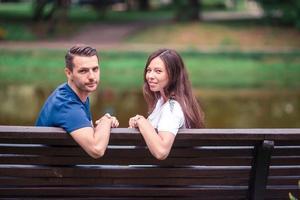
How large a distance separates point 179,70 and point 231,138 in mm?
535

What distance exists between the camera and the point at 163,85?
3.24 metres

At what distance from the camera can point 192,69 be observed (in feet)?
58.4

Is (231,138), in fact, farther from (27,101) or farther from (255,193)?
(27,101)

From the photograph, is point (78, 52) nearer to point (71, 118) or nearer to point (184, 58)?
point (71, 118)

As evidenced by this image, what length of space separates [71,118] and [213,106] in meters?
9.93

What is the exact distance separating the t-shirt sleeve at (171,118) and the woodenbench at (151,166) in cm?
5

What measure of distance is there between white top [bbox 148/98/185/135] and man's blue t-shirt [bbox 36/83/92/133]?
34 cm

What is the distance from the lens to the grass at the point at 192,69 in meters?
16.0

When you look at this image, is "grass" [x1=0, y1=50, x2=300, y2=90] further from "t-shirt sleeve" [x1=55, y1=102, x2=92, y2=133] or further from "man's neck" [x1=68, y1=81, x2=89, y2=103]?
"t-shirt sleeve" [x1=55, y1=102, x2=92, y2=133]

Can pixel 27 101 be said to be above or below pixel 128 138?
below

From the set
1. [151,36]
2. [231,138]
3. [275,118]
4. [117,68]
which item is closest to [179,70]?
[231,138]

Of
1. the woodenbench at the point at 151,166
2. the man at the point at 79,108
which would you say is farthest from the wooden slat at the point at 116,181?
the man at the point at 79,108

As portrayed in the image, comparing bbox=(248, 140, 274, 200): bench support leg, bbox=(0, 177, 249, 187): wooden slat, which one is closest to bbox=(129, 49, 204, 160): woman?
bbox=(0, 177, 249, 187): wooden slat

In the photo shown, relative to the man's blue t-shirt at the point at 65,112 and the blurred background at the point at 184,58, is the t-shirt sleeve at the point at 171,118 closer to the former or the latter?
the man's blue t-shirt at the point at 65,112
